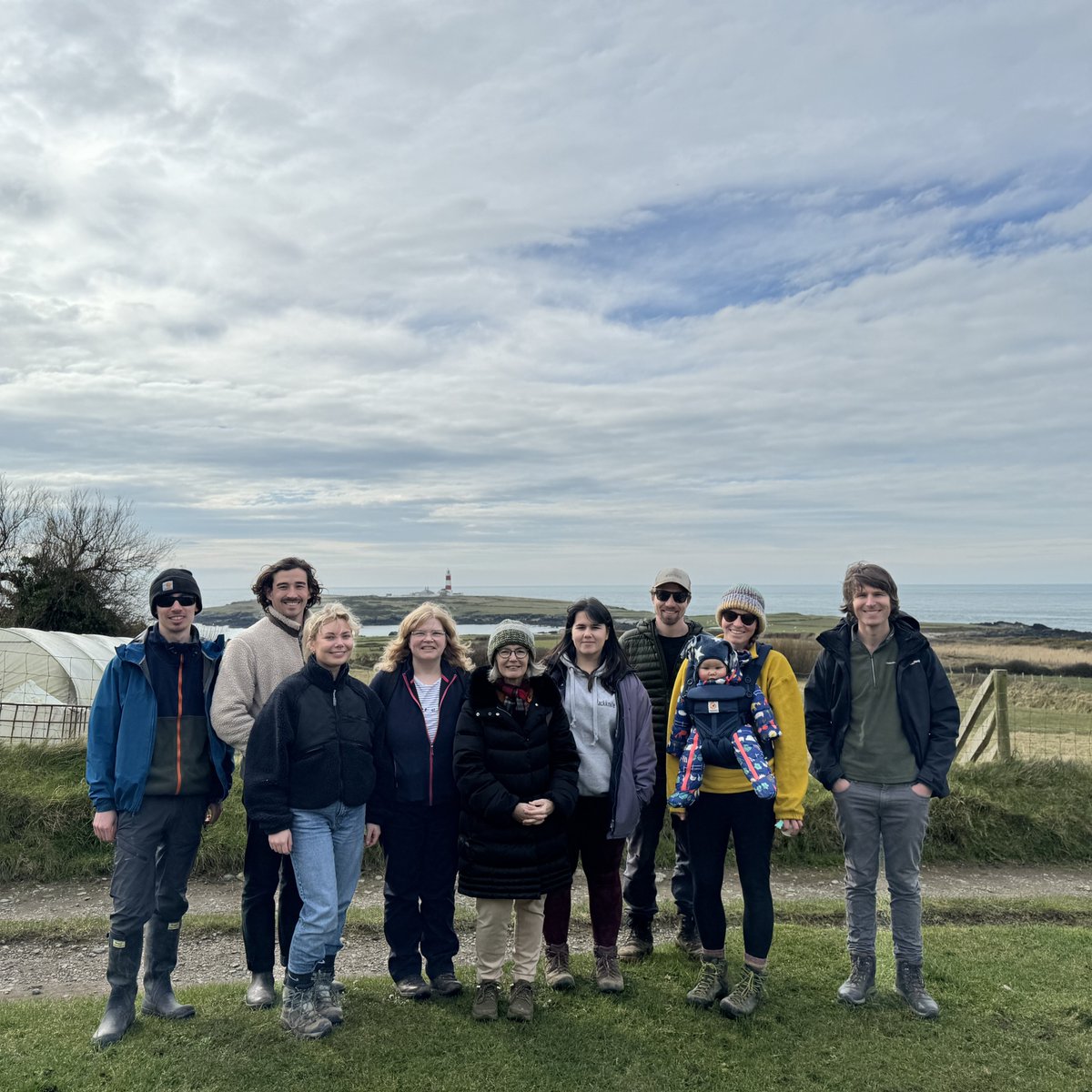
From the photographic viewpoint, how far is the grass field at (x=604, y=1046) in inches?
157

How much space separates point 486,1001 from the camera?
4.61 m

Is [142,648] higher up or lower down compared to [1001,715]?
higher up

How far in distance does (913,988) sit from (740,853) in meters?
1.37

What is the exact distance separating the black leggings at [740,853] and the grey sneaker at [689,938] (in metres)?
0.96

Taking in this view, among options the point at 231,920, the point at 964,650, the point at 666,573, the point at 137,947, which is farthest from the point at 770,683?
the point at 964,650

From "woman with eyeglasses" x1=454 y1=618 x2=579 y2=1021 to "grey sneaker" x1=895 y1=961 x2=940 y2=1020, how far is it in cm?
214

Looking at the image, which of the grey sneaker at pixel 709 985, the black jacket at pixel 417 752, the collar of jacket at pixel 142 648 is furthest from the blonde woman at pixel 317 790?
the grey sneaker at pixel 709 985

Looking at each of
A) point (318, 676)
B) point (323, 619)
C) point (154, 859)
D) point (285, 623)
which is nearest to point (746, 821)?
point (318, 676)

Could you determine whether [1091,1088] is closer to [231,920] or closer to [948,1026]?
[948,1026]

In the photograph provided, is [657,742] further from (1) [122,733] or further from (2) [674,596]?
(1) [122,733]

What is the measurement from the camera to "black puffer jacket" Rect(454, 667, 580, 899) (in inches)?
179

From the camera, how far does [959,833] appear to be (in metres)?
9.25

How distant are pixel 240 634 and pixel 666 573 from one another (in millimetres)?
2822

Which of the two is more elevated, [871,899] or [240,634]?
[240,634]
